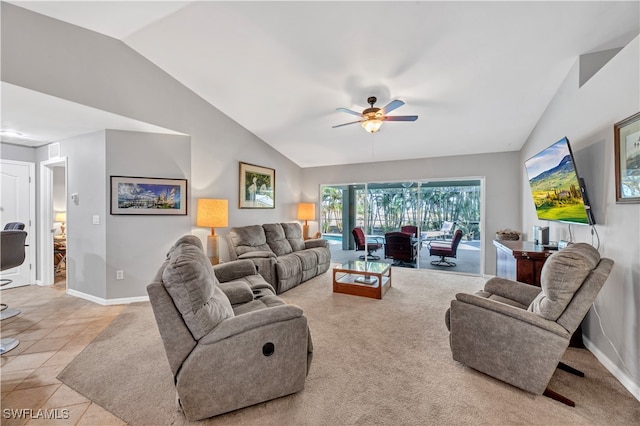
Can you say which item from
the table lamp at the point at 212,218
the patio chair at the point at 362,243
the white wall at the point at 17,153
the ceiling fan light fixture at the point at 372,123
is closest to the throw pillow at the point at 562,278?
the ceiling fan light fixture at the point at 372,123

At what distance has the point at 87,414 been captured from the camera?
5.46 feet

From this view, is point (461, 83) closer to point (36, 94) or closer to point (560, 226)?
point (560, 226)

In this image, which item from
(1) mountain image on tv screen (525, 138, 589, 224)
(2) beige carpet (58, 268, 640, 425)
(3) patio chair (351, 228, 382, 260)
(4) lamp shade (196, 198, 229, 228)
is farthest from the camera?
(3) patio chair (351, 228, 382, 260)

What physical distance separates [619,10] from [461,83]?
48.7 inches

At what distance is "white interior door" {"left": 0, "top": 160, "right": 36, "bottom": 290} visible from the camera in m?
4.07

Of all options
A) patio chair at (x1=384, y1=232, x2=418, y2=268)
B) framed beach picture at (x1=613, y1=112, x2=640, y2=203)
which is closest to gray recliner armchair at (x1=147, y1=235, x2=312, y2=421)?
framed beach picture at (x1=613, y1=112, x2=640, y2=203)

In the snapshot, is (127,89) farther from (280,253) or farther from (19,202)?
(280,253)

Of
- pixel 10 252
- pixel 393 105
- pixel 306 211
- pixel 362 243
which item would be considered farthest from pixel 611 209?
pixel 10 252

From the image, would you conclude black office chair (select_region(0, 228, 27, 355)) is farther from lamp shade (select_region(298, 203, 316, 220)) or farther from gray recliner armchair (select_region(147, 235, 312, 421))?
lamp shade (select_region(298, 203, 316, 220))

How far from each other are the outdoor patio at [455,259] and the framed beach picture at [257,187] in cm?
→ 223

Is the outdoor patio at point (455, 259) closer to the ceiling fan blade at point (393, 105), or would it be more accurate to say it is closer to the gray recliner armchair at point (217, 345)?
the ceiling fan blade at point (393, 105)

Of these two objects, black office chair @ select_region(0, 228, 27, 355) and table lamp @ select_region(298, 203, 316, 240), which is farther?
table lamp @ select_region(298, 203, 316, 240)

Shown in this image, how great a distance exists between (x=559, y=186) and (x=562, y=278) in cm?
159

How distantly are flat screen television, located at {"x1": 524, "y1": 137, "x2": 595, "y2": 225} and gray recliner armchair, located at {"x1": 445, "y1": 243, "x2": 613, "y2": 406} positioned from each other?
0.83 m
